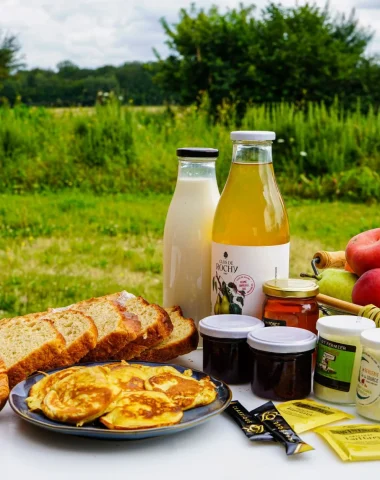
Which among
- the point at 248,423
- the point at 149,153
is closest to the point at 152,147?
the point at 149,153

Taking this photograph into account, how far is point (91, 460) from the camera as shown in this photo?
38.7 inches

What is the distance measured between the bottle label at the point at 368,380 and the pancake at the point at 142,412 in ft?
0.99

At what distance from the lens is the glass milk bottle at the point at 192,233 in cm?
151

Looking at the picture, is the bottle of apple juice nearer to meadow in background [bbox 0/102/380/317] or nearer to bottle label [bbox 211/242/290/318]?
bottle label [bbox 211/242/290/318]

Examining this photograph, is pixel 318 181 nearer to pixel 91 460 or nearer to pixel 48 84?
pixel 48 84

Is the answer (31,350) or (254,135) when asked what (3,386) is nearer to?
(31,350)

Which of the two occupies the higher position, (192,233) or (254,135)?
(254,135)

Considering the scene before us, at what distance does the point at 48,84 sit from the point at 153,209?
465 centimetres

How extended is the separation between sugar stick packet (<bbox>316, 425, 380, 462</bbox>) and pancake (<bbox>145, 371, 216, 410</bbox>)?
18 centimetres

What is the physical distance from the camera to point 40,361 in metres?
1.24

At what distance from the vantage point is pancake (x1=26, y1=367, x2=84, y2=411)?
41.8 inches

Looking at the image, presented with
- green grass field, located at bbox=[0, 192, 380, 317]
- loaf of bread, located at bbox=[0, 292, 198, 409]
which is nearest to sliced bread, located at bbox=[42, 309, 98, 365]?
loaf of bread, located at bbox=[0, 292, 198, 409]

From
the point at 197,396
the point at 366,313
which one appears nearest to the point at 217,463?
the point at 197,396

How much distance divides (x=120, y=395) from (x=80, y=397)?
6 centimetres
